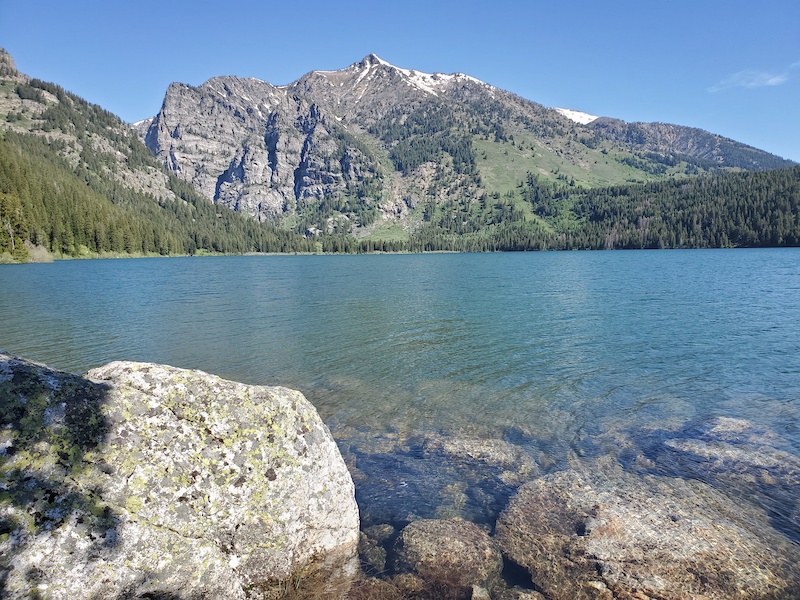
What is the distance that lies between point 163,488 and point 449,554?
594 cm

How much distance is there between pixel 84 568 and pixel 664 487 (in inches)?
510

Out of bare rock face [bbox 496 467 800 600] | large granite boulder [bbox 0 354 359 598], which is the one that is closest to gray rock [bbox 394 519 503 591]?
bare rock face [bbox 496 467 800 600]

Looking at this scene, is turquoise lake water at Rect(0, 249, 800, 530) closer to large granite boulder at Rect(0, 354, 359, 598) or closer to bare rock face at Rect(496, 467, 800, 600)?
bare rock face at Rect(496, 467, 800, 600)

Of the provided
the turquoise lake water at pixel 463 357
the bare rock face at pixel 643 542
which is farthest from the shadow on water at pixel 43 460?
the bare rock face at pixel 643 542

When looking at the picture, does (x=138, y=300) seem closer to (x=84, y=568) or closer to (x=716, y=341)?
(x=84, y=568)

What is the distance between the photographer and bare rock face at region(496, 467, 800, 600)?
8172 mm

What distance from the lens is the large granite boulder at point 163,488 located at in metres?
5.49

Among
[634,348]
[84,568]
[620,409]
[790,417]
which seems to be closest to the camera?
[84,568]

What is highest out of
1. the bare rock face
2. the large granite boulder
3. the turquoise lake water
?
the large granite boulder

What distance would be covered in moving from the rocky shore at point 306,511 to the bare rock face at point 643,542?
4cm

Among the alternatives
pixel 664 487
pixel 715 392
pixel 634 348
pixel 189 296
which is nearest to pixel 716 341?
pixel 634 348

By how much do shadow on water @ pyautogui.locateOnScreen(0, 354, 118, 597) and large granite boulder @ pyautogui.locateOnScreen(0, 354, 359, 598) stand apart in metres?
0.01

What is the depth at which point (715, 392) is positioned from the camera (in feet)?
65.2

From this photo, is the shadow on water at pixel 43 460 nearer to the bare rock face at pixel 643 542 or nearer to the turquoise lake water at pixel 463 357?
the turquoise lake water at pixel 463 357
